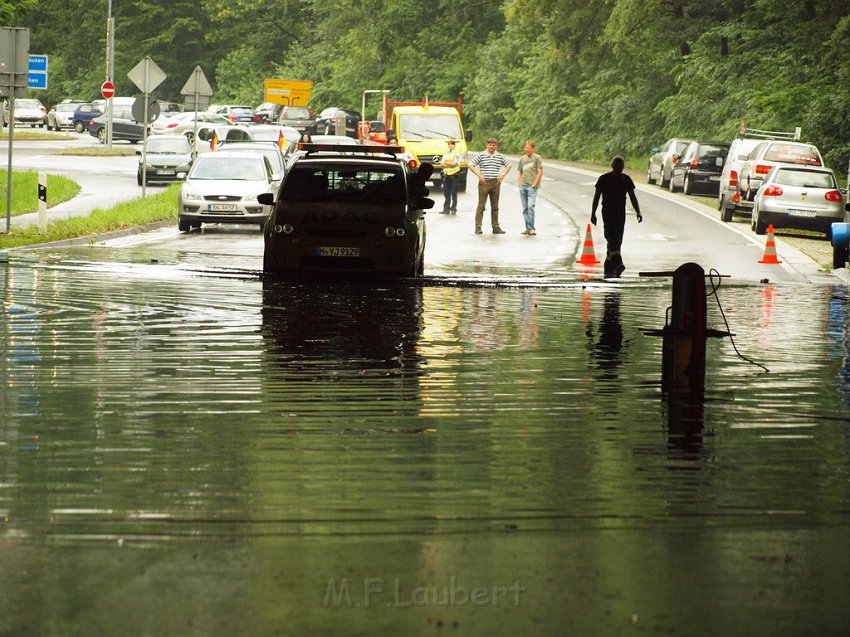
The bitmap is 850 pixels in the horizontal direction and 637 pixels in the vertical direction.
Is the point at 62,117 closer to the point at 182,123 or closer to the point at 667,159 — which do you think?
the point at 182,123

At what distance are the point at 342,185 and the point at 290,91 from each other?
74.4 meters

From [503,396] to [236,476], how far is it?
332 cm

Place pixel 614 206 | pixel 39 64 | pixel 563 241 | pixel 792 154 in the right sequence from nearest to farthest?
pixel 614 206
pixel 563 241
pixel 792 154
pixel 39 64

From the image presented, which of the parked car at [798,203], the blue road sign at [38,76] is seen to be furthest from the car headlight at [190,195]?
the blue road sign at [38,76]

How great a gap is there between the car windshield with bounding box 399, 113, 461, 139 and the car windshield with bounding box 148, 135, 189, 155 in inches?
258

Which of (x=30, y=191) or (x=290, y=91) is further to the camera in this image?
(x=290, y=91)

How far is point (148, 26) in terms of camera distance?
115 meters

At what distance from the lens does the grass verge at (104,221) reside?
1032 inches

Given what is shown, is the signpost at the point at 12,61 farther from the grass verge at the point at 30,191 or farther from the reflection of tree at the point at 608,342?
the reflection of tree at the point at 608,342

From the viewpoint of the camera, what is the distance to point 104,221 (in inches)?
1195

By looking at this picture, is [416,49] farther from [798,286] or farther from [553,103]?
[798,286]

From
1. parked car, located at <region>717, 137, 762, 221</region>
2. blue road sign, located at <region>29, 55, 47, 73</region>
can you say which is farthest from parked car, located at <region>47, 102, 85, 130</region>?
parked car, located at <region>717, 137, 762, 221</region>

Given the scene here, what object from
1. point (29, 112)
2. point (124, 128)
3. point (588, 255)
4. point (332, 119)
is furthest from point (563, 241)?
point (29, 112)

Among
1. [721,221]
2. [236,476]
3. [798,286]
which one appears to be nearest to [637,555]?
[236,476]
